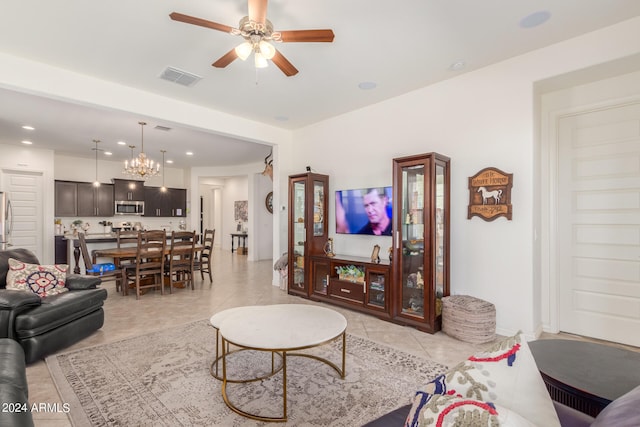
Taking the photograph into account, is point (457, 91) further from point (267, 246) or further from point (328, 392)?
point (267, 246)

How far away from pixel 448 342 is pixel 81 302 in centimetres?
378

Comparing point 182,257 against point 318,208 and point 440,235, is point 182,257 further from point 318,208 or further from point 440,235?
point 440,235

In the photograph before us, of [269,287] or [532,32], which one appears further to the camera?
[269,287]

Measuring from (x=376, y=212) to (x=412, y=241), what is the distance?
818 millimetres

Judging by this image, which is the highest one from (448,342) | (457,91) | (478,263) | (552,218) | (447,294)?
(457,91)

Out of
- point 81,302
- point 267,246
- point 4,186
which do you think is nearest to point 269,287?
point 81,302

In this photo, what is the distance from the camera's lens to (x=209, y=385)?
7.95ft

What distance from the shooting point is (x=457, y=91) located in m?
3.76

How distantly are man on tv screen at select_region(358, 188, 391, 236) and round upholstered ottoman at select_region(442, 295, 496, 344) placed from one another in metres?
1.29

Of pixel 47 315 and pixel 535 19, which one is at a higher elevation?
pixel 535 19

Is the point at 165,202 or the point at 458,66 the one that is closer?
the point at 458,66

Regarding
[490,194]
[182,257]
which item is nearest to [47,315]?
[182,257]

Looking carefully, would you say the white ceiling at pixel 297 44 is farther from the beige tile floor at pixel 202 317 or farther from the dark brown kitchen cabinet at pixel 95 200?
the dark brown kitchen cabinet at pixel 95 200

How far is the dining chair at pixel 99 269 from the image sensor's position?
4.79m
